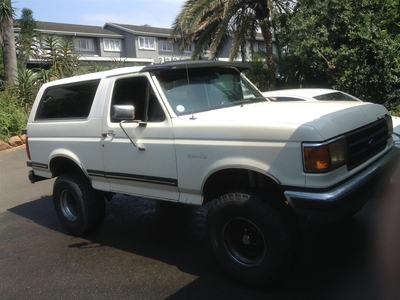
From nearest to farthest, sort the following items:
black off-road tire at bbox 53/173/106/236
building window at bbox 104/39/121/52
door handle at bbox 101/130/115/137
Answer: door handle at bbox 101/130/115/137 < black off-road tire at bbox 53/173/106/236 < building window at bbox 104/39/121/52

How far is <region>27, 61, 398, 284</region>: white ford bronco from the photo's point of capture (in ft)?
11.4

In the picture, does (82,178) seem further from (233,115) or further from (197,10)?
(197,10)

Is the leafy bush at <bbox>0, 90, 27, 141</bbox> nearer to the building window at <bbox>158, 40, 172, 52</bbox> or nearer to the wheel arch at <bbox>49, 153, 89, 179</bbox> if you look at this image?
the wheel arch at <bbox>49, 153, 89, 179</bbox>

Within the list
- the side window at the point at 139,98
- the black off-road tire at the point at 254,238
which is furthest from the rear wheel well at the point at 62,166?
the black off-road tire at the point at 254,238

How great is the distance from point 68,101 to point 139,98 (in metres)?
1.39

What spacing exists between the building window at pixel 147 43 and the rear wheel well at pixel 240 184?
4129cm

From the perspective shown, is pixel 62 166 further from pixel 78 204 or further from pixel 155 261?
pixel 155 261

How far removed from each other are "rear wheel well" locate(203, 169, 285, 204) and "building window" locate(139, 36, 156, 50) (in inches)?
1626

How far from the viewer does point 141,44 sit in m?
43.7

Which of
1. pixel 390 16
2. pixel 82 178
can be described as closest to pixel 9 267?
pixel 82 178

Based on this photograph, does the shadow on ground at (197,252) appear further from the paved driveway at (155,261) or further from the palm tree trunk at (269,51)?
the palm tree trunk at (269,51)

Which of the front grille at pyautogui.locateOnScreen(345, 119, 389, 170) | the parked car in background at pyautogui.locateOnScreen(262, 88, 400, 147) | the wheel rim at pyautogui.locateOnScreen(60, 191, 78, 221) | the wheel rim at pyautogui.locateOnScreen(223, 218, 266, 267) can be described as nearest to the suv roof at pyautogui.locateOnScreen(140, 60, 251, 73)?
the wheel rim at pyautogui.locateOnScreen(223, 218, 266, 267)

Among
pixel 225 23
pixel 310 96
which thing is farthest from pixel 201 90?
pixel 225 23

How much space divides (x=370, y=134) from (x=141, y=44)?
137 feet
